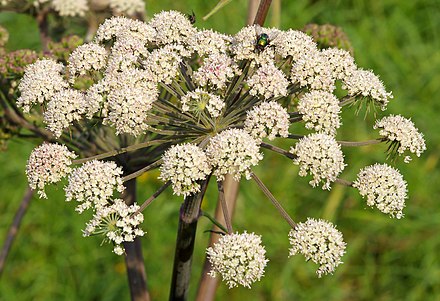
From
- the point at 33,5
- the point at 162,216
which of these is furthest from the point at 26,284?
the point at 33,5

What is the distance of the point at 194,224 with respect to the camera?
333 cm

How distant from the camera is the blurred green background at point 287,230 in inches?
305

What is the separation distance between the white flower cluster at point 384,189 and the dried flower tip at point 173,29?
1192 millimetres

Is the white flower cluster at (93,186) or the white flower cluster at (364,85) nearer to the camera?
the white flower cluster at (93,186)

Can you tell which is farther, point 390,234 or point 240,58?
point 390,234

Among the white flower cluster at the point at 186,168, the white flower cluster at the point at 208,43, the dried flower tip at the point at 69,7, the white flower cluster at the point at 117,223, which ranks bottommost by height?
the white flower cluster at the point at 117,223

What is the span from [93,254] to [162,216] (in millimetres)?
968

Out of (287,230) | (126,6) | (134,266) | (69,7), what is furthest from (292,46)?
(287,230)

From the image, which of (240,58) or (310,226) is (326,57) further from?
(310,226)

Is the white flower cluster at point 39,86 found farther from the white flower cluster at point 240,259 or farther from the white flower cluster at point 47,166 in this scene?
the white flower cluster at point 240,259

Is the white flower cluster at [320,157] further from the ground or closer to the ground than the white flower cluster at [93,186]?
further from the ground

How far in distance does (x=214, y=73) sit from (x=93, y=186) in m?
0.78

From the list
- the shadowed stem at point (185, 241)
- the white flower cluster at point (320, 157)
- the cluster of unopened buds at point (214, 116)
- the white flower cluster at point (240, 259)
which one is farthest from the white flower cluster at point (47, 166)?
the white flower cluster at point (320, 157)

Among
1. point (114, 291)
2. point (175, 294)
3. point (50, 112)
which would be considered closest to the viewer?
point (50, 112)
